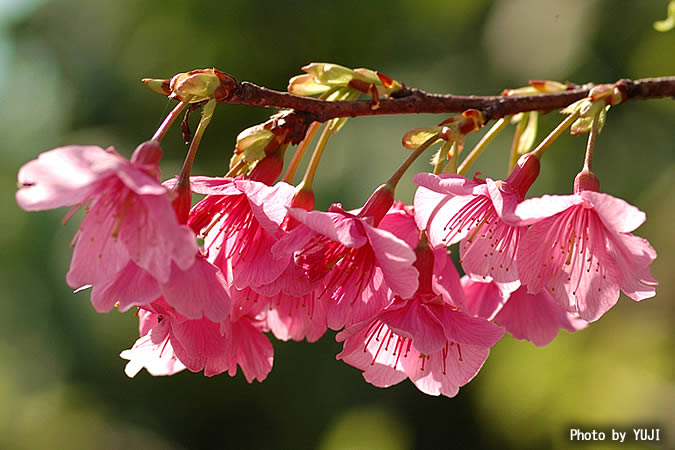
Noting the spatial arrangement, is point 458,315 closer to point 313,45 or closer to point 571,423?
point 571,423

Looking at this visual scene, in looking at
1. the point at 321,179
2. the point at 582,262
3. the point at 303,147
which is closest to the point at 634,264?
the point at 582,262

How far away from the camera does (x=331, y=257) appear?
2.45 feet

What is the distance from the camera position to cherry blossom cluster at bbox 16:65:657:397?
61 cm

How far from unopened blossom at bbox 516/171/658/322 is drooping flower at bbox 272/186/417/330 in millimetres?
176

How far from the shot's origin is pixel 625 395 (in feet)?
8.05

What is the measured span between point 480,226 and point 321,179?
2.47m

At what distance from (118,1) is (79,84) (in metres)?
0.63

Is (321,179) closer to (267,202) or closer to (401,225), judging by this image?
(401,225)

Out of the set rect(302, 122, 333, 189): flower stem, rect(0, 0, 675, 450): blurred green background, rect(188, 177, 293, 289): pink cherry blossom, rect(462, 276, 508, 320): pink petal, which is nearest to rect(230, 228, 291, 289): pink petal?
rect(188, 177, 293, 289): pink cherry blossom

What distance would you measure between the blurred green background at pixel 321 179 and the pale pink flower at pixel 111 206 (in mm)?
2270

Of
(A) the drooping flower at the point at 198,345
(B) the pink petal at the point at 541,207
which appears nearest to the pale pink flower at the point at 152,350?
(A) the drooping flower at the point at 198,345

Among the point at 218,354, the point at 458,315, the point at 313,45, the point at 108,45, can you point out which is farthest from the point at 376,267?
the point at 108,45

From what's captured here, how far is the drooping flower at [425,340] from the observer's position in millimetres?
729

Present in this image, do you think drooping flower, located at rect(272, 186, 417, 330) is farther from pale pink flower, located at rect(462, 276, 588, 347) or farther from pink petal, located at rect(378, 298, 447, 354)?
pale pink flower, located at rect(462, 276, 588, 347)
